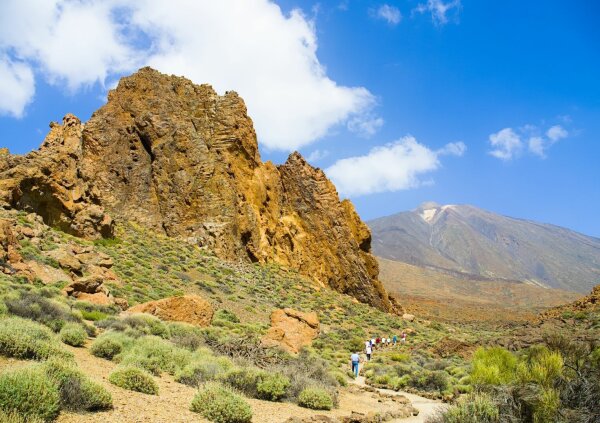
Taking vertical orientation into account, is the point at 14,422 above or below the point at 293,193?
below

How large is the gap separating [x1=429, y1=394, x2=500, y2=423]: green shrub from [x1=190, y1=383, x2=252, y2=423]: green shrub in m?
3.72

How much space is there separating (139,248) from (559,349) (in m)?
32.4

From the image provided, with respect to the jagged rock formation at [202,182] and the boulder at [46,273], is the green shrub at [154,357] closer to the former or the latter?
the boulder at [46,273]

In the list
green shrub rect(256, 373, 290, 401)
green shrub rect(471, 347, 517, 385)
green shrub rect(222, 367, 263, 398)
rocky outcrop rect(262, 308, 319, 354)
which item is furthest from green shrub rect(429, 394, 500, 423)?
rocky outcrop rect(262, 308, 319, 354)

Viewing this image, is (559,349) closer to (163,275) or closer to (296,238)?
(163,275)

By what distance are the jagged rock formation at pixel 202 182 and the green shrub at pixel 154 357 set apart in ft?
88.9

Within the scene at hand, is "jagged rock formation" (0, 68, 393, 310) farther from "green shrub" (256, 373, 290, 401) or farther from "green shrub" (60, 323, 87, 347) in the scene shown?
"green shrub" (256, 373, 290, 401)

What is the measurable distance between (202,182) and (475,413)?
40.3 metres

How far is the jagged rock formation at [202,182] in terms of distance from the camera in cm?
4419

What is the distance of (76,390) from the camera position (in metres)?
7.41

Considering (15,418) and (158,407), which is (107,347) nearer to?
(158,407)

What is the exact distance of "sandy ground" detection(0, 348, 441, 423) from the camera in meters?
7.45

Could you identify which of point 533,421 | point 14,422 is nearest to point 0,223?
point 14,422

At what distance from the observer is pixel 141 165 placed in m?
46.6
